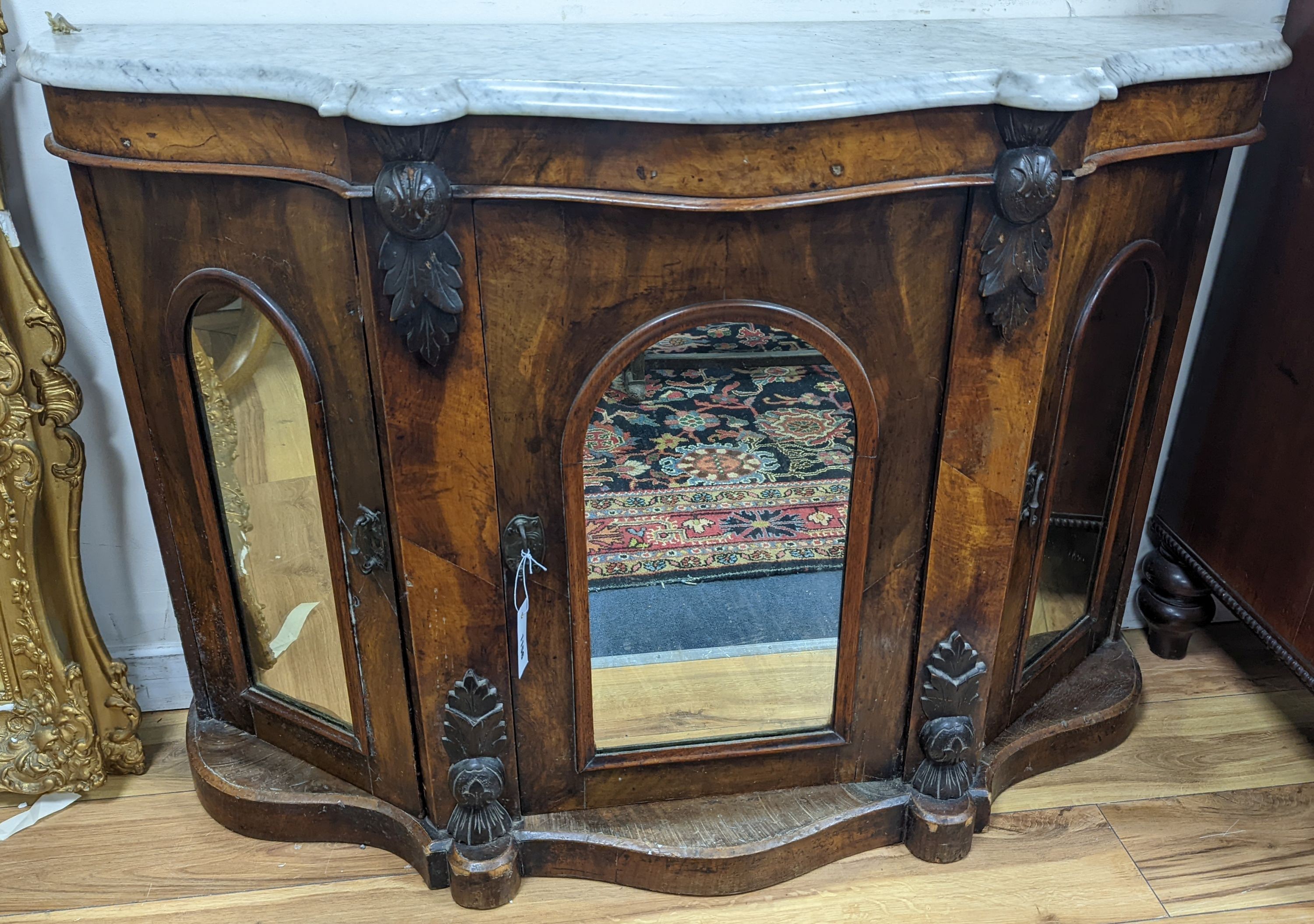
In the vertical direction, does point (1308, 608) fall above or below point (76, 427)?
below

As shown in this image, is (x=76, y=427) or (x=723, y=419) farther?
(x=76, y=427)

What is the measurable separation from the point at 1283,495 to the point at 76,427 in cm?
147

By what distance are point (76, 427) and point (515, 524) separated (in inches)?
25.1

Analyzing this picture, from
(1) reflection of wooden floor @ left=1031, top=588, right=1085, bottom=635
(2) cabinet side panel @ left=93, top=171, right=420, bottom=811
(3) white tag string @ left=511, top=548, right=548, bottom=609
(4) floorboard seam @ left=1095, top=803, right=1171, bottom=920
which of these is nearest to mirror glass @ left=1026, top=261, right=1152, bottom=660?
(1) reflection of wooden floor @ left=1031, top=588, right=1085, bottom=635

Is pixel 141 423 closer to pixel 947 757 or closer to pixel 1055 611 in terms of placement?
pixel 947 757

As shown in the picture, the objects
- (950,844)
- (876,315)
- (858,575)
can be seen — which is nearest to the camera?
(876,315)

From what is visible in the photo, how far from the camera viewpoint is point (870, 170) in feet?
3.14

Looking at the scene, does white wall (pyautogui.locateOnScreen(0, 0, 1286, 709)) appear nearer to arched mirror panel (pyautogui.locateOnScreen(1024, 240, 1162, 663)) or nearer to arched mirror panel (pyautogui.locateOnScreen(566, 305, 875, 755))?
arched mirror panel (pyautogui.locateOnScreen(1024, 240, 1162, 663))

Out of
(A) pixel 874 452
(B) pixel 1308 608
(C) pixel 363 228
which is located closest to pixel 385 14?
(C) pixel 363 228

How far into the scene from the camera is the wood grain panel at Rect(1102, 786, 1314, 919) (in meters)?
1.28

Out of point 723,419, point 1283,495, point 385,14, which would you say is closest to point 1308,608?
point 1283,495

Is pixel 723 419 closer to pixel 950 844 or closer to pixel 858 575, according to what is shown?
pixel 858 575

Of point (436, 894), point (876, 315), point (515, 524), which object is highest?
point (876, 315)

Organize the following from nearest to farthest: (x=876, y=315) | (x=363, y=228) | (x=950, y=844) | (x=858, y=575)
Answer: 1. (x=363, y=228)
2. (x=876, y=315)
3. (x=858, y=575)
4. (x=950, y=844)
